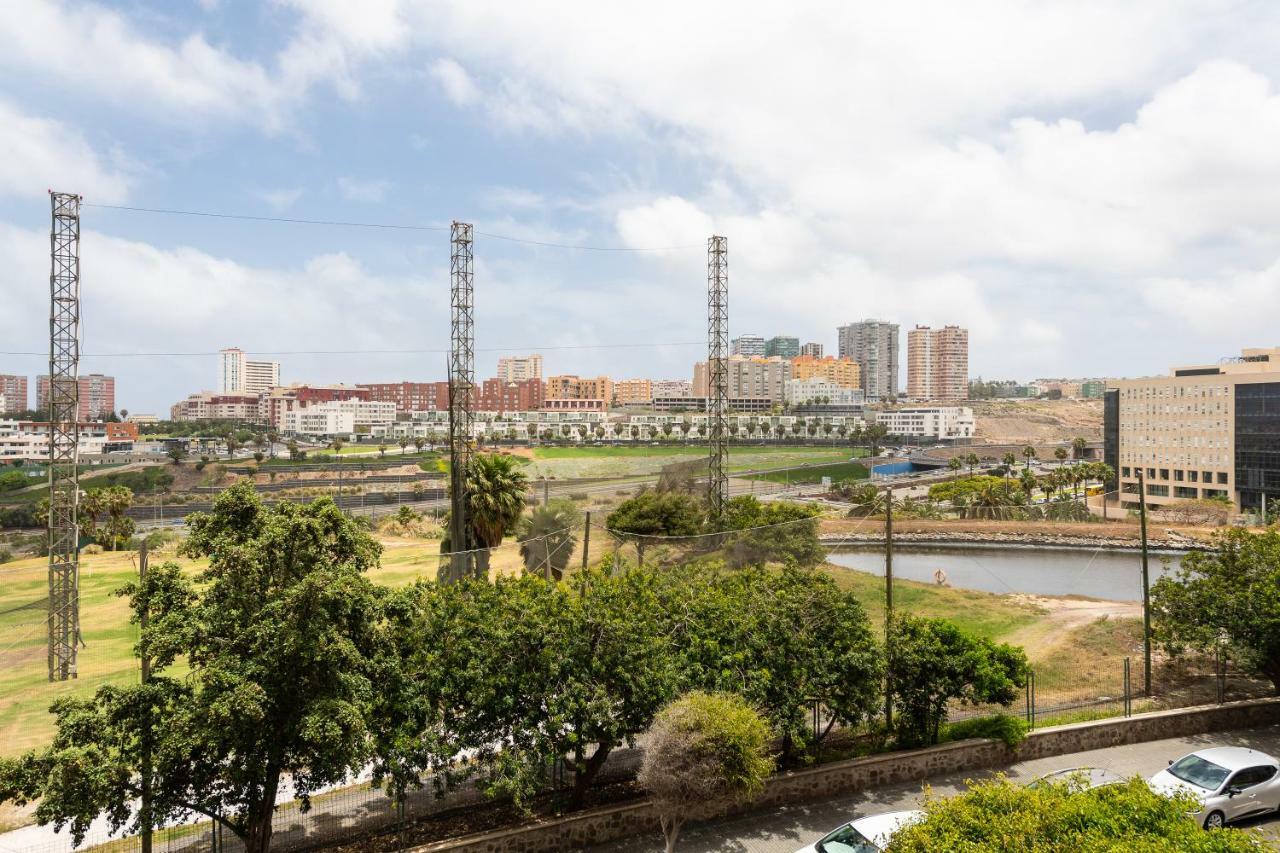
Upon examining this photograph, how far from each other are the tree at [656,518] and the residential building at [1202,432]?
38.8 m

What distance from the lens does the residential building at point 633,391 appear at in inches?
6855

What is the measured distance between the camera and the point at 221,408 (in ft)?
446

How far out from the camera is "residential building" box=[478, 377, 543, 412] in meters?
147

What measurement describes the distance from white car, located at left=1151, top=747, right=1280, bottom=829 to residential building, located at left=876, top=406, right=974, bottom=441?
124m

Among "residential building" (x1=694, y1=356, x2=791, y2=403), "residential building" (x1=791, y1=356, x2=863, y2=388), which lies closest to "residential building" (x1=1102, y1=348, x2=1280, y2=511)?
"residential building" (x1=694, y1=356, x2=791, y2=403)

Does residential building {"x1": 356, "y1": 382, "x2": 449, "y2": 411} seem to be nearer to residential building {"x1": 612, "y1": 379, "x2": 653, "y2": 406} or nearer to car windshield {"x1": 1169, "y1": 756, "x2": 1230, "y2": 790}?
residential building {"x1": 612, "y1": 379, "x2": 653, "y2": 406}

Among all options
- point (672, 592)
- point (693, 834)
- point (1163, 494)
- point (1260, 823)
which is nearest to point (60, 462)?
point (672, 592)

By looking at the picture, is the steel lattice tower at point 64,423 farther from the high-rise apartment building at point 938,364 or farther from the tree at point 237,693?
the high-rise apartment building at point 938,364

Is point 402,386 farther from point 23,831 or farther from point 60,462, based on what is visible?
point 23,831

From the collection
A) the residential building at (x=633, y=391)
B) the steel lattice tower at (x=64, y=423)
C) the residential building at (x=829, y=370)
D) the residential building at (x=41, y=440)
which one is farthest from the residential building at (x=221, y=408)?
the steel lattice tower at (x=64, y=423)

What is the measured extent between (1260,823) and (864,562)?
38.8 feet

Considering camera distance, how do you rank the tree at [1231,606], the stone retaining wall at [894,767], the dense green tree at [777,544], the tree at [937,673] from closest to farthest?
1. the stone retaining wall at [894,767]
2. the tree at [937,673]
3. the tree at [1231,606]
4. the dense green tree at [777,544]

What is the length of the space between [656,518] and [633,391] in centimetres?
14982

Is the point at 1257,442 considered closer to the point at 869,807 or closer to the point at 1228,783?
the point at 1228,783
